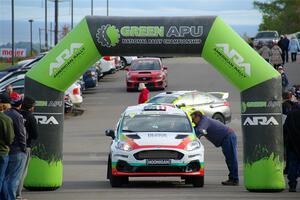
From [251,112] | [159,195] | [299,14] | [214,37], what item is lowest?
[159,195]

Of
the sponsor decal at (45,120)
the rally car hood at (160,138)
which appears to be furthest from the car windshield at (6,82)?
the sponsor decal at (45,120)

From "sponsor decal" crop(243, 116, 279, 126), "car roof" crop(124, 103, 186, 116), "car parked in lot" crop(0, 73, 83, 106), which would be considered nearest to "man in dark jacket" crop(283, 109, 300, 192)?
"sponsor decal" crop(243, 116, 279, 126)

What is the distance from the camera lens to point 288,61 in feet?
214

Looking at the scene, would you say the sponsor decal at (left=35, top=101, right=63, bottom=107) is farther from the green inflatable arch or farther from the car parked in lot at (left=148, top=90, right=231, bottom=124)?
the car parked in lot at (left=148, top=90, right=231, bottom=124)

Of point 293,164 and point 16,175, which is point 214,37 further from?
point 16,175

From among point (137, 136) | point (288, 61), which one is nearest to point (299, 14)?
point (288, 61)

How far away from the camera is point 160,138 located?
63.9 ft

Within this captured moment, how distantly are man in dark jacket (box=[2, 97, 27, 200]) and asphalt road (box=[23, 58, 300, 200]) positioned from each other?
1.84 metres

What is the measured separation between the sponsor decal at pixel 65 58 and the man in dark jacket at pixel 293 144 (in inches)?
157

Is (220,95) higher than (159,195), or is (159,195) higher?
(220,95)

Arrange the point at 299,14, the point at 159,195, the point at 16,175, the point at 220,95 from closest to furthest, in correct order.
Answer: the point at 16,175, the point at 159,195, the point at 220,95, the point at 299,14

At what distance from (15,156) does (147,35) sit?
4016mm

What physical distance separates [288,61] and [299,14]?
58.4 m

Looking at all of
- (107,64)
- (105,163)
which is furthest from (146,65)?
(105,163)
